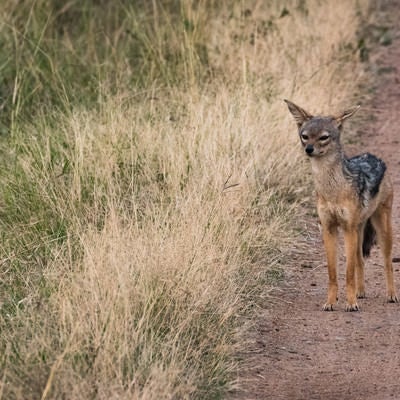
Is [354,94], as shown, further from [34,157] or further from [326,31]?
[34,157]

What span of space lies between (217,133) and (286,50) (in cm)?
362

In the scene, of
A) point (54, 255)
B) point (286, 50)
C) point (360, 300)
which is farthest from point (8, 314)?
point (286, 50)

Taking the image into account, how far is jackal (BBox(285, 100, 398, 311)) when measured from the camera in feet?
23.6

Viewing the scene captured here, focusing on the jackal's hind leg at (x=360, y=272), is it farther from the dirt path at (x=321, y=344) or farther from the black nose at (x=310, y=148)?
the black nose at (x=310, y=148)

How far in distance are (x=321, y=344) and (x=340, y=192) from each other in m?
0.99

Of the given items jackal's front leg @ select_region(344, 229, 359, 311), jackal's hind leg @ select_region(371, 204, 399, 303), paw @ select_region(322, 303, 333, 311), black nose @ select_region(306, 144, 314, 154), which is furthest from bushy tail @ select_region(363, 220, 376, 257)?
black nose @ select_region(306, 144, 314, 154)

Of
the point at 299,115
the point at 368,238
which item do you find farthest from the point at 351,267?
the point at 299,115

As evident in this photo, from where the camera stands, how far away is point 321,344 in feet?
21.7

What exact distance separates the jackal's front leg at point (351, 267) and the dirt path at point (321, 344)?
0.07m

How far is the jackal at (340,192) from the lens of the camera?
7180mm

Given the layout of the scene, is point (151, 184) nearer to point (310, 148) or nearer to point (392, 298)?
point (310, 148)

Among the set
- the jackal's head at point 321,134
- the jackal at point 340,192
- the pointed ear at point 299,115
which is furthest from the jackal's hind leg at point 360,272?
the pointed ear at point 299,115

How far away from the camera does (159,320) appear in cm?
614

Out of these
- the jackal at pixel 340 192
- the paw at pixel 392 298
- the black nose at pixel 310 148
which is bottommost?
the paw at pixel 392 298
